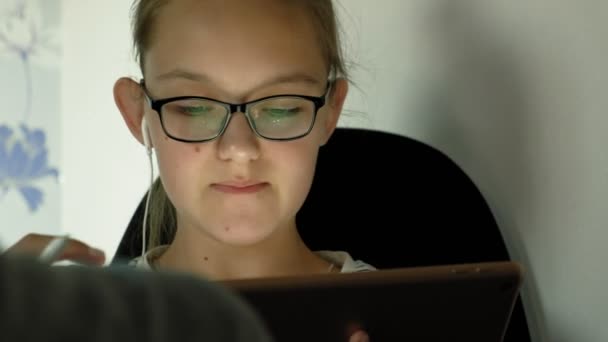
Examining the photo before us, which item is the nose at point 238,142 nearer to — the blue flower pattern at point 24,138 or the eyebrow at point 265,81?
the eyebrow at point 265,81

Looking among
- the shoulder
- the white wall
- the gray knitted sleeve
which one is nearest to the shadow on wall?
the white wall

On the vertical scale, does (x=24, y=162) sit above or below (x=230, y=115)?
below

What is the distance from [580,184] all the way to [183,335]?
913 mm

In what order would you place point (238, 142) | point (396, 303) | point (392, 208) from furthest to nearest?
point (392, 208) → point (238, 142) → point (396, 303)

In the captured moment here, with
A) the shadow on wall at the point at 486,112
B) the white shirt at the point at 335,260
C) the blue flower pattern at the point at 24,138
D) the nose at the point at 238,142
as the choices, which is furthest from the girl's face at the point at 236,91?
the blue flower pattern at the point at 24,138

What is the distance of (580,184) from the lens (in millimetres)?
1020

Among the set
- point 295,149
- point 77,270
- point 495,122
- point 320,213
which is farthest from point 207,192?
point 77,270

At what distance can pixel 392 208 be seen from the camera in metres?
1.09

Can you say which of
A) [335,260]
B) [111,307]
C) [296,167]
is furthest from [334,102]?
[111,307]

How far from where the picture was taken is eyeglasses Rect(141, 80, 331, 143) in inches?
34.6

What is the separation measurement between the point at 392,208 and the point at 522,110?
23 centimetres

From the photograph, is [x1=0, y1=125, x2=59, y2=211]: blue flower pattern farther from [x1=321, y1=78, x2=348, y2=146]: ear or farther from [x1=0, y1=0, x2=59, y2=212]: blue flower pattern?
[x1=321, y1=78, x2=348, y2=146]: ear

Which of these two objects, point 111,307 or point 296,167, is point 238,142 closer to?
point 296,167

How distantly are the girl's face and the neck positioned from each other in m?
0.08
